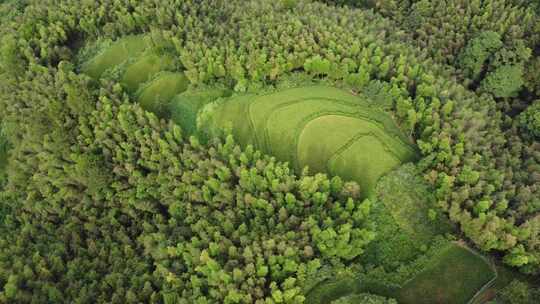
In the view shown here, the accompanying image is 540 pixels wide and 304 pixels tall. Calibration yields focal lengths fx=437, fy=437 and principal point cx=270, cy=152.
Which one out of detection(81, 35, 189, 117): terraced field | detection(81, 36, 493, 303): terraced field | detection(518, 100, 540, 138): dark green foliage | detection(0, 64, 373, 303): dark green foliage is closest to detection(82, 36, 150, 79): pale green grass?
detection(81, 35, 189, 117): terraced field

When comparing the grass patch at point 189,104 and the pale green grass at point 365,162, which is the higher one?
the grass patch at point 189,104

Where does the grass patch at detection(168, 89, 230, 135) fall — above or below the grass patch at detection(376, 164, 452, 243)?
above

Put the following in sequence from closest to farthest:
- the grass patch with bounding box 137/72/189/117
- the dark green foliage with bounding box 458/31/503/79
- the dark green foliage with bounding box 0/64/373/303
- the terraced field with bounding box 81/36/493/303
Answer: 1. the dark green foliage with bounding box 0/64/373/303
2. the terraced field with bounding box 81/36/493/303
3. the dark green foliage with bounding box 458/31/503/79
4. the grass patch with bounding box 137/72/189/117

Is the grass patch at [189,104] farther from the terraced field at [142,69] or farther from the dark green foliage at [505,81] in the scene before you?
the dark green foliage at [505,81]

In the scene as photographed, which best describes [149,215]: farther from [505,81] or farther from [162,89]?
[505,81]

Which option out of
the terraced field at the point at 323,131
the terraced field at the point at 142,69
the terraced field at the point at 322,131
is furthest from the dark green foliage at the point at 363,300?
Result: the terraced field at the point at 142,69

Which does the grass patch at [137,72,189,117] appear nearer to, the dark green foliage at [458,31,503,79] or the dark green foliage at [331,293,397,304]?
the dark green foliage at [331,293,397,304]

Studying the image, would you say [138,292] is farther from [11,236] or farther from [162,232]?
[11,236]

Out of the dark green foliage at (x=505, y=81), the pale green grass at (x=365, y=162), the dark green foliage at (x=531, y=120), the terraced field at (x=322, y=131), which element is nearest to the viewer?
the pale green grass at (x=365, y=162)
